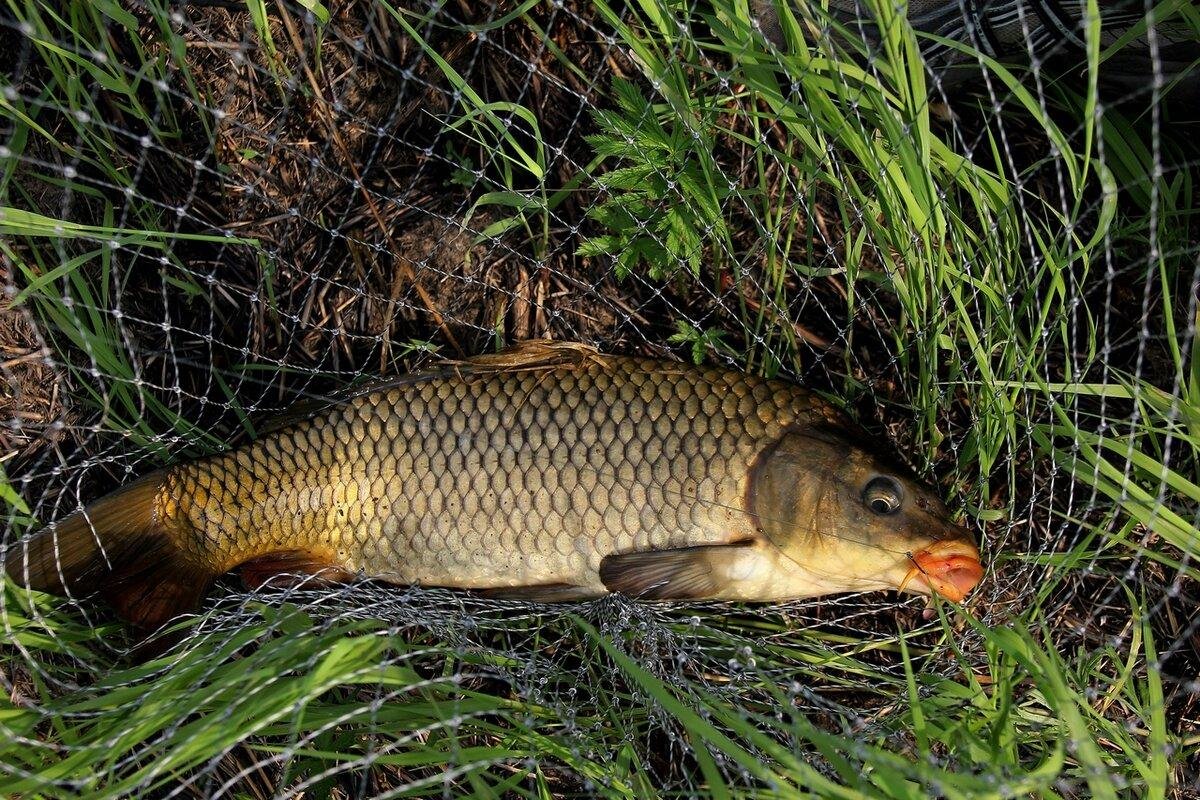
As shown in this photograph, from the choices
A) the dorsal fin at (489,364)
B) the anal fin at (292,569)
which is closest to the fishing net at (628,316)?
the anal fin at (292,569)

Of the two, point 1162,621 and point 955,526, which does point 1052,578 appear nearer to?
point 955,526

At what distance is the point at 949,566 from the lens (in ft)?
6.65

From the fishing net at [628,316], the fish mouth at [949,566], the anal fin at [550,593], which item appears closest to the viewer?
the fishing net at [628,316]

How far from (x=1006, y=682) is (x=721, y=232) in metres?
1.26

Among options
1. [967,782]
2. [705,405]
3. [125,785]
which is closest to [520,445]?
[705,405]

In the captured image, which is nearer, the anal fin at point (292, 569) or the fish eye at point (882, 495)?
the fish eye at point (882, 495)

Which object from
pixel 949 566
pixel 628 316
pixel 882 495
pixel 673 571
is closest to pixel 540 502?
pixel 673 571

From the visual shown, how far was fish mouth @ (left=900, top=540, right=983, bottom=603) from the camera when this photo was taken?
6.64ft

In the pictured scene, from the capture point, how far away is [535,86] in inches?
101

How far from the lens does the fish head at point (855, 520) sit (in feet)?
6.68

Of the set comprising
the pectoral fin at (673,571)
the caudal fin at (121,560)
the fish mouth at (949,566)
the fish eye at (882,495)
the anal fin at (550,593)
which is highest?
the fish eye at (882,495)

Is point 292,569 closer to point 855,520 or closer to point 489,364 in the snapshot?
point 489,364

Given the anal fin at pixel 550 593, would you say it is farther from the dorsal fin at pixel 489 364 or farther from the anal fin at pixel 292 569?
the dorsal fin at pixel 489 364

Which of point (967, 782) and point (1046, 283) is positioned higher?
point (1046, 283)
